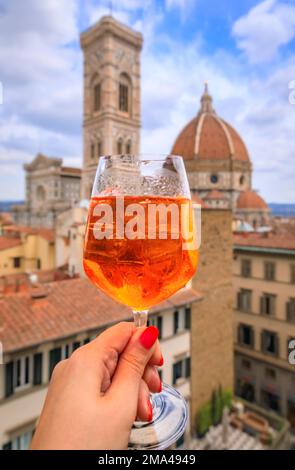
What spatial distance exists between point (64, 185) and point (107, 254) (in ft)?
81.1

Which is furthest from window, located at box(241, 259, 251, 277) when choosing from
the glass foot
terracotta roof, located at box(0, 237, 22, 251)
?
the glass foot

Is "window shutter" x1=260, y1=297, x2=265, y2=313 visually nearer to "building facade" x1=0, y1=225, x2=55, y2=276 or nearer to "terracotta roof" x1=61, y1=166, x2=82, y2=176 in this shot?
"building facade" x1=0, y1=225, x2=55, y2=276

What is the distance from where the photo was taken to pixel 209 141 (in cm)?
2339

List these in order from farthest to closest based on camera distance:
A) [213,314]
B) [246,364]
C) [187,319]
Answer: [246,364] < [213,314] < [187,319]

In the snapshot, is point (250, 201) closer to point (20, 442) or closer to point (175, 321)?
point (175, 321)

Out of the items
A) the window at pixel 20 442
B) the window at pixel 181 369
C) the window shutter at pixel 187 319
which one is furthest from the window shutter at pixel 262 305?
the window at pixel 20 442

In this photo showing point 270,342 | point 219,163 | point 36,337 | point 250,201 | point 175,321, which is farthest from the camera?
point 219,163

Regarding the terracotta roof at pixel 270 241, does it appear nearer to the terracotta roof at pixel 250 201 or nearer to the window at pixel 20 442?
the window at pixel 20 442

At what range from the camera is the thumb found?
655 millimetres

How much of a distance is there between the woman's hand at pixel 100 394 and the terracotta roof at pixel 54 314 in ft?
11.1

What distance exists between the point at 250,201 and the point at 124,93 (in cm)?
1231

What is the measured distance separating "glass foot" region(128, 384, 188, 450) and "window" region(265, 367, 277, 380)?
5.83 metres

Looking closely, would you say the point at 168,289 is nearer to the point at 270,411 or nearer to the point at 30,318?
the point at 30,318

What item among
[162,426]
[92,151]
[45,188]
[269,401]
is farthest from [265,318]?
[45,188]
